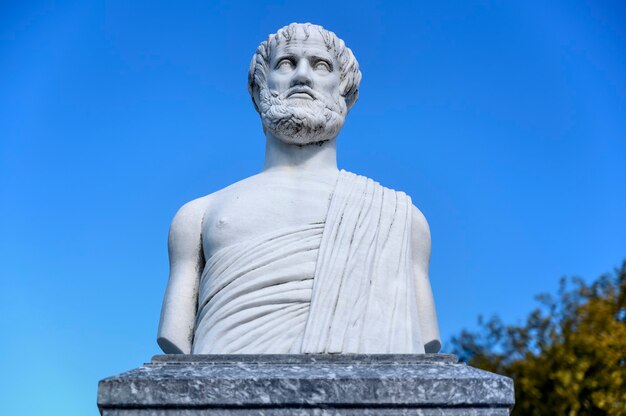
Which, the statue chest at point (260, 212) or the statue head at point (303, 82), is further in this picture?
the statue head at point (303, 82)

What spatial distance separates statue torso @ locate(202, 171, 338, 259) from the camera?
22.5 ft

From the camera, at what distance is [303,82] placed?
7.49 m

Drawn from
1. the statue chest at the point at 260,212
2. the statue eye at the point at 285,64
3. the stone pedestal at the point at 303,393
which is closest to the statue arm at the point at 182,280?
the statue chest at the point at 260,212

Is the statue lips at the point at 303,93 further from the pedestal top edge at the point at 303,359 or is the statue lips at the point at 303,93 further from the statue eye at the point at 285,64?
the pedestal top edge at the point at 303,359

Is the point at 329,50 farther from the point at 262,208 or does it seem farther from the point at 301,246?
the point at 301,246

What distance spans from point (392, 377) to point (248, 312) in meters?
1.45

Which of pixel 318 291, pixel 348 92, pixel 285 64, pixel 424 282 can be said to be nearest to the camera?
pixel 318 291

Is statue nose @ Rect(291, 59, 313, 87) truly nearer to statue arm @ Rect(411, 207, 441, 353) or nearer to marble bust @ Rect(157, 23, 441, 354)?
marble bust @ Rect(157, 23, 441, 354)

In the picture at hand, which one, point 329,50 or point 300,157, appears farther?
point 329,50

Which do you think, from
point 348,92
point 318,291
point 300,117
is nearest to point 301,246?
point 318,291

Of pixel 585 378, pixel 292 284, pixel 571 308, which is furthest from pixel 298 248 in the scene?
pixel 571 308

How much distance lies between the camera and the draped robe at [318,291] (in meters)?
6.22

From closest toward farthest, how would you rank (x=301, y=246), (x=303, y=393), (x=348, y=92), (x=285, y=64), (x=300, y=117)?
1. (x=303, y=393)
2. (x=301, y=246)
3. (x=300, y=117)
4. (x=285, y=64)
5. (x=348, y=92)

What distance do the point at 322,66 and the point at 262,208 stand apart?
53.5 inches
